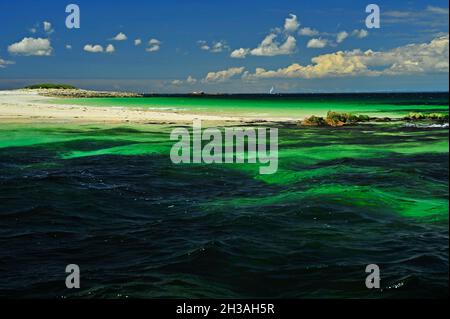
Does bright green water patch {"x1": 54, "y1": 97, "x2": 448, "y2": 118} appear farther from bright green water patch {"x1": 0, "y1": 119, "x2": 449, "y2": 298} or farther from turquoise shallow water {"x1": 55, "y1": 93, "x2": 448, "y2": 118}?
bright green water patch {"x1": 0, "y1": 119, "x2": 449, "y2": 298}

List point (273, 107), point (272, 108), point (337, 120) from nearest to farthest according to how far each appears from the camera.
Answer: point (337, 120), point (272, 108), point (273, 107)

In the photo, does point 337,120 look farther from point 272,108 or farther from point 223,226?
point 272,108

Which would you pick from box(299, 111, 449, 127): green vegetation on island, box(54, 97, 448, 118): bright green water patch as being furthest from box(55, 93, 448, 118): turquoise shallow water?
box(299, 111, 449, 127): green vegetation on island

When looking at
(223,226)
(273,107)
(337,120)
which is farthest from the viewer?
(273,107)

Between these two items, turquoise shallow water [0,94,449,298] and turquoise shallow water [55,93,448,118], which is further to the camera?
turquoise shallow water [55,93,448,118]

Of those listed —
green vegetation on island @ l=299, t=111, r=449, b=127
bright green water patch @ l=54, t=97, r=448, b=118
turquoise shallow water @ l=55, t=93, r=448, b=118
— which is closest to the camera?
green vegetation on island @ l=299, t=111, r=449, b=127

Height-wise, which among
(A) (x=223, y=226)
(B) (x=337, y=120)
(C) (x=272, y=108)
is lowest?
(A) (x=223, y=226)

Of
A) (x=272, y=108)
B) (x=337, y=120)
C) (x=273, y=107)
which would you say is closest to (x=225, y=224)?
(x=337, y=120)

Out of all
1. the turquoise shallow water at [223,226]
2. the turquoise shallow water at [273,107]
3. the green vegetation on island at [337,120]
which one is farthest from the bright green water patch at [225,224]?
the turquoise shallow water at [273,107]

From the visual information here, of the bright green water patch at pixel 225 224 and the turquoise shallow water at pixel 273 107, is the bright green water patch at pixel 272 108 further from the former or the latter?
the bright green water patch at pixel 225 224

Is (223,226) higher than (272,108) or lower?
lower
